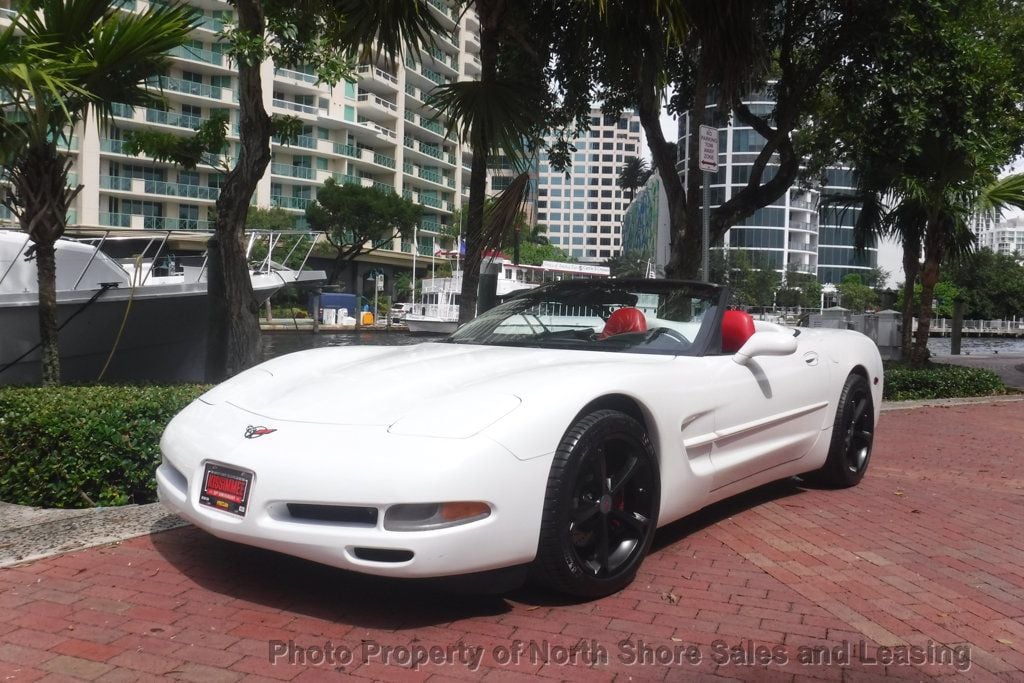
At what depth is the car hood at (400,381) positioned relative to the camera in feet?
9.50

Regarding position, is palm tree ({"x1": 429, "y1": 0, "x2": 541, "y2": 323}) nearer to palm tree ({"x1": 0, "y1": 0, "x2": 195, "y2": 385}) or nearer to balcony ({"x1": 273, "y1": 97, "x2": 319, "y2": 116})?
palm tree ({"x1": 0, "y1": 0, "x2": 195, "y2": 385})

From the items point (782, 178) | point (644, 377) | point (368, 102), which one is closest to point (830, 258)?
point (368, 102)

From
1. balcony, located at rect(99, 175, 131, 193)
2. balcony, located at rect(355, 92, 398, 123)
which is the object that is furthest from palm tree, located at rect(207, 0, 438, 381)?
balcony, located at rect(355, 92, 398, 123)

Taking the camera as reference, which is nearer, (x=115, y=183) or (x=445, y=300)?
(x=445, y=300)

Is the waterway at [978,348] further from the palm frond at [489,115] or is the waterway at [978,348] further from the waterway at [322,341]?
the palm frond at [489,115]

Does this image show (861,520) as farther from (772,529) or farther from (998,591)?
(998,591)

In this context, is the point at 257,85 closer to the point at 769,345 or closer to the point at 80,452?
the point at 80,452

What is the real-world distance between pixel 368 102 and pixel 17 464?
58972mm

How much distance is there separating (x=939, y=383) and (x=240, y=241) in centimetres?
886

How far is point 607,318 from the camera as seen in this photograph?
13.6 ft

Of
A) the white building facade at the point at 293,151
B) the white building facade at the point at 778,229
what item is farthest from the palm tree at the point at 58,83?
the white building facade at the point at 778,229

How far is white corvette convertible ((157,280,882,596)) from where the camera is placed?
2615 mm

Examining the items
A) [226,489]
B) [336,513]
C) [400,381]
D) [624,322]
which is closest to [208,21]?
[624,322]

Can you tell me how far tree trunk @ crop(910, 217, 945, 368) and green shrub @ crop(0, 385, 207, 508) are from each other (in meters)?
11.5
